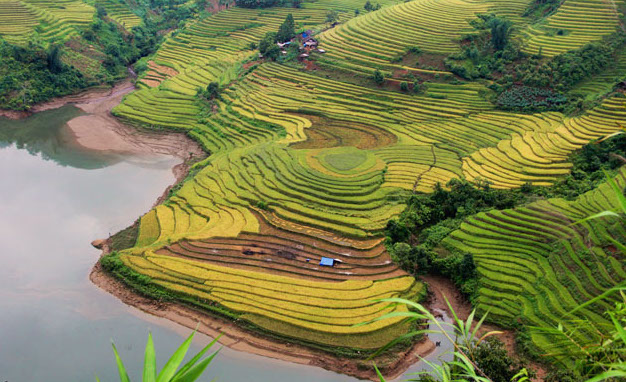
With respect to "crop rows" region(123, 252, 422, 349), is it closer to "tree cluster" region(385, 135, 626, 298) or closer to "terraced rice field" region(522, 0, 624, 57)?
"tree cluster" region(385, 135, 626, 298)

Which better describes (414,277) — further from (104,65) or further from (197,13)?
(197,13)

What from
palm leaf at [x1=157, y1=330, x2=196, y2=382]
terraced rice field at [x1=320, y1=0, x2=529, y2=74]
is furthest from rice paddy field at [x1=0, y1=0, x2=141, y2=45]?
palm leaf at [x1=157, y1=330, x2=196, y2=382]

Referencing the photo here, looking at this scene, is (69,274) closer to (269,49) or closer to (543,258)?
(543,258)

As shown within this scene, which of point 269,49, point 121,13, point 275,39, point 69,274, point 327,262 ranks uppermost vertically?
point 275,39

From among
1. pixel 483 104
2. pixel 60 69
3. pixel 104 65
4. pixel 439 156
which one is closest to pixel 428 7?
pixel 483 104

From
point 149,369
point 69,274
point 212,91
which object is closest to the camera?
point 149,369

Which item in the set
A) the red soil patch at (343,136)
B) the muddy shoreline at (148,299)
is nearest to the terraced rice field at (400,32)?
the red soil patch at (343,136)

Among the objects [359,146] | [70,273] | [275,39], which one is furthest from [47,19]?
[359,146]
